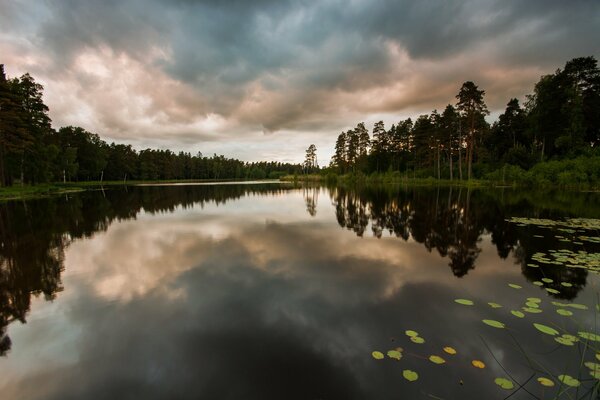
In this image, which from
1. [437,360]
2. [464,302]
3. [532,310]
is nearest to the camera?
[437,360]

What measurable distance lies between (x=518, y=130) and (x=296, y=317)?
6390 cm

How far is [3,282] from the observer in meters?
6.81

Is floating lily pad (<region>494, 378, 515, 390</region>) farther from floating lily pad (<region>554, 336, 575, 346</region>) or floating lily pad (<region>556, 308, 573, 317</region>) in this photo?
floating lily pad (<region>556, 308, 573, 317</region>)

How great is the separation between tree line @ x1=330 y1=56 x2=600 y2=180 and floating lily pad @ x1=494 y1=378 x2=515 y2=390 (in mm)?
44948

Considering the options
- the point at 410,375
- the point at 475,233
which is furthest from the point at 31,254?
the point at 475,233

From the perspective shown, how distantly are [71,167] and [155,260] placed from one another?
72.8 metres

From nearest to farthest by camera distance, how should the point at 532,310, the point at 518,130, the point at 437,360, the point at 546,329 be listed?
the point at 437,360 → the point at 546,329 → the point at 532,310 → the point at 518,130

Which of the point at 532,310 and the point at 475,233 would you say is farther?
the point at 475,233

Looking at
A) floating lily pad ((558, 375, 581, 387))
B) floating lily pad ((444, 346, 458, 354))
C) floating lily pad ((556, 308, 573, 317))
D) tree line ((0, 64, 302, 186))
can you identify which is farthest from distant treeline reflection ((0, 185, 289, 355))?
tree line ((0, 64, 302, 186))

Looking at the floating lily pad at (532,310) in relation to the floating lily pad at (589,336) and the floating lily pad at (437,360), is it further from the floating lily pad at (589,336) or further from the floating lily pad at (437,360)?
the floating lily pad at (437,360)

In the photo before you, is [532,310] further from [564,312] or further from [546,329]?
[546,329]

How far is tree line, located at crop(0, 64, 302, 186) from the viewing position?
32938 mm

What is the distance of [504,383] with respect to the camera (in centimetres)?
344

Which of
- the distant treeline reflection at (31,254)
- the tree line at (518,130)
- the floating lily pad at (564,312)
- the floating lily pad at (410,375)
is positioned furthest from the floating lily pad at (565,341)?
the tree line at (518,130)
